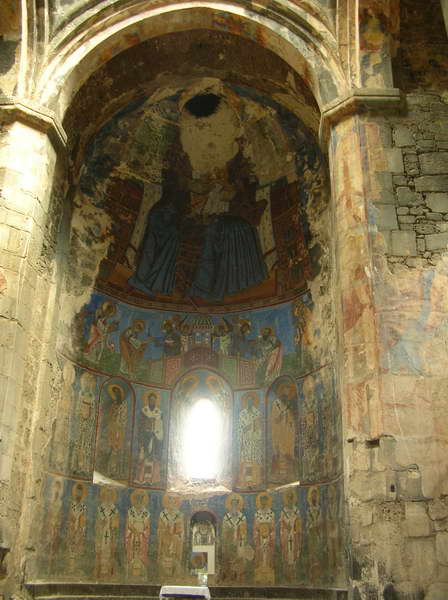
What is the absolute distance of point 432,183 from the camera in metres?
7.28

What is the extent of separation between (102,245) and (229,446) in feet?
12.6

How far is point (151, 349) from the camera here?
1084 centimetres

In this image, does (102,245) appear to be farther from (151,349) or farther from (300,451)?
(300,451)

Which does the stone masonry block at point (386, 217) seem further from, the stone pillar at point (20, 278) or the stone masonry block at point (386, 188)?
the stone pillar at point (20, 278)

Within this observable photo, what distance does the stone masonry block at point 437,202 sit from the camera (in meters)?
7.12

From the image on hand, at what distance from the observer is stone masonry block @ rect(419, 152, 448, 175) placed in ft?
24.1

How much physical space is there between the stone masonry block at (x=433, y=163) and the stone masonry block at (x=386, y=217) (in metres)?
0.69

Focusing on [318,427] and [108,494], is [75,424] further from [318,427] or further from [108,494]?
[318,427]

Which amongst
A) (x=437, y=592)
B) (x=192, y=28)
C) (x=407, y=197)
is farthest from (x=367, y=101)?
(x=437, y=592)

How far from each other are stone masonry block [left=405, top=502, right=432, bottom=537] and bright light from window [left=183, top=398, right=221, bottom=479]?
495cm

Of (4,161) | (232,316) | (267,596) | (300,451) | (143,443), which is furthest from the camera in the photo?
(232,316)

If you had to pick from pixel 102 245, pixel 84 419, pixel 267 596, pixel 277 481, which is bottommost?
pixel 267 596

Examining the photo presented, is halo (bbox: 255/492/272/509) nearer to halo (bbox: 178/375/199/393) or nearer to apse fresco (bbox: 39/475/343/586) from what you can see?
apse fresco (bbox: 39/475/343/586)

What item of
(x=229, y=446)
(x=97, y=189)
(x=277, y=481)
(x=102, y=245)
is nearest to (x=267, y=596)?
(x=277, y=481)
